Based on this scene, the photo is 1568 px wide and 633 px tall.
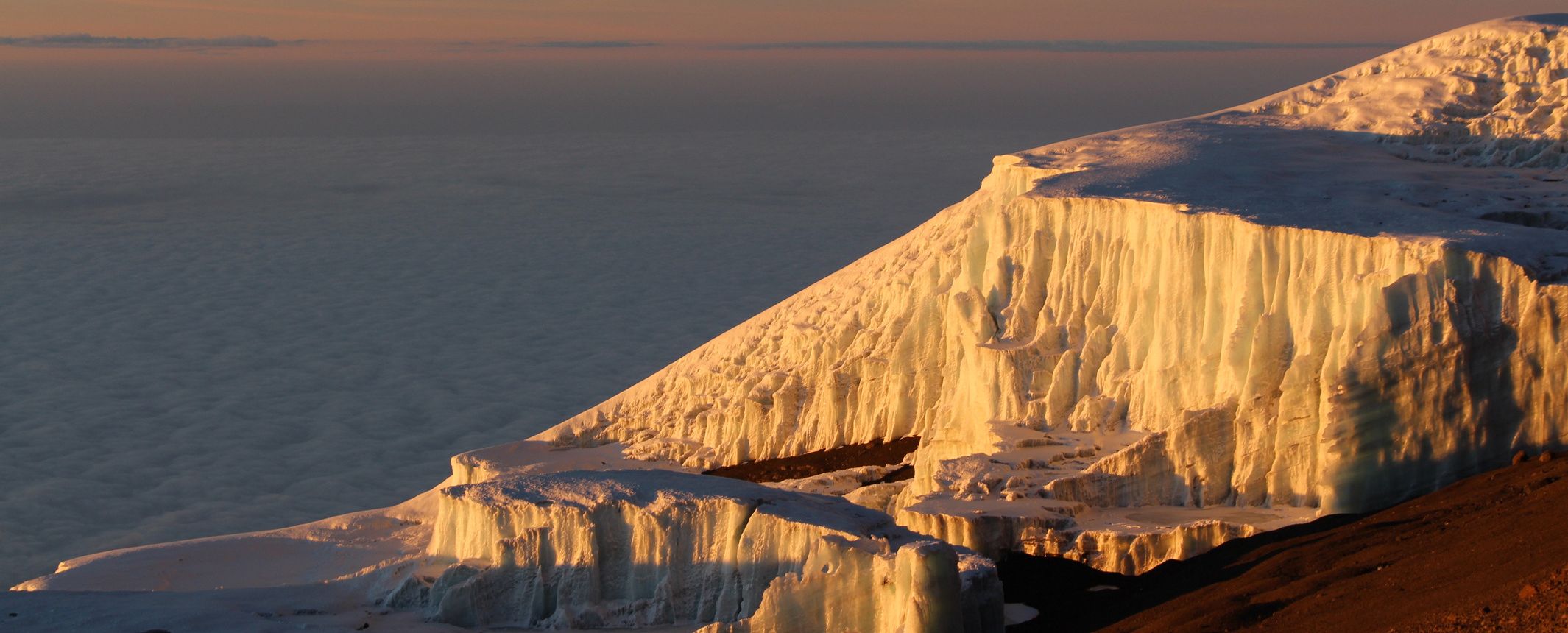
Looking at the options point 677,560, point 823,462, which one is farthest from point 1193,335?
point 677,560

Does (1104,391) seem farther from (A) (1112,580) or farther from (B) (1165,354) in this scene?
(A) (1112,580)

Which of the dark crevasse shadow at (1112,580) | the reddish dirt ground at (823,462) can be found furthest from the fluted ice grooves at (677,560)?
the reddish dirt ground at (823,462)

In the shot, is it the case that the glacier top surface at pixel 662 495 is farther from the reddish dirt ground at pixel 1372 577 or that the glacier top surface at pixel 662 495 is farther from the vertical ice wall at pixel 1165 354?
the vertical ice wall at pixel 1165 354

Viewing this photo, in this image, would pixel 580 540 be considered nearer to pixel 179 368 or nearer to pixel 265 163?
pixel 179 368

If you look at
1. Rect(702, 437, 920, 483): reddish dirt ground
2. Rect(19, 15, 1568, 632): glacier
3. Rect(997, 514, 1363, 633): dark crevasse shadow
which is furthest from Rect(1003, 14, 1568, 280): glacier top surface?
Rect(702, 437, 920, 483): reddish dirt ground

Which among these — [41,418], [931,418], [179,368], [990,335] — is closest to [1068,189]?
[990,335]
